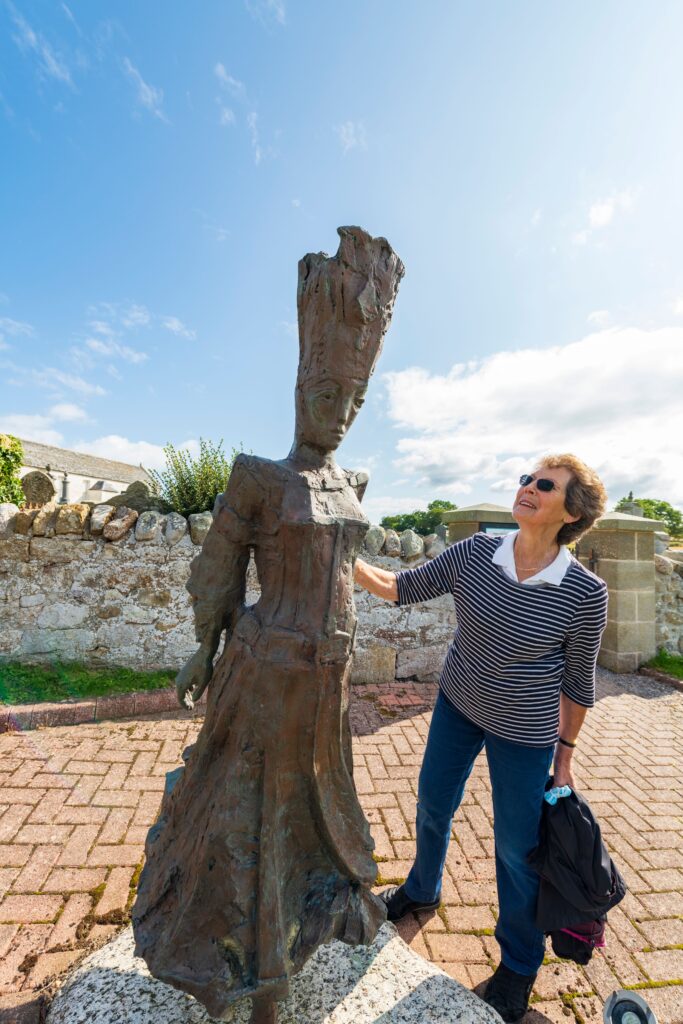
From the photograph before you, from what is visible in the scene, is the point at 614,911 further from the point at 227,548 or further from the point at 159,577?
the point at 159,577

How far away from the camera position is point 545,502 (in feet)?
6.22

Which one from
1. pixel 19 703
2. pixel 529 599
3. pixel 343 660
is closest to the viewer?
pixel 343 660

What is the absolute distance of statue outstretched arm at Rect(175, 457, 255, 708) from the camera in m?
1.61

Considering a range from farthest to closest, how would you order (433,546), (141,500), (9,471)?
(9,471) < (141,500) < (433,546)

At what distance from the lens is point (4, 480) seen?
7.48m

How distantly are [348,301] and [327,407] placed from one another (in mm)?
322

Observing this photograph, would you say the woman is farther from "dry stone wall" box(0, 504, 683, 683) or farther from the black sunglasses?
"dry stone wall" box(0, 504, 683, 683)

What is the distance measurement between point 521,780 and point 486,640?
0.57 m

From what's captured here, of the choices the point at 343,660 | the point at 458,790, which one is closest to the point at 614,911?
the point at 458,790

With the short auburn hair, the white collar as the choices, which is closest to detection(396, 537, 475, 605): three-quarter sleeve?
the white collar

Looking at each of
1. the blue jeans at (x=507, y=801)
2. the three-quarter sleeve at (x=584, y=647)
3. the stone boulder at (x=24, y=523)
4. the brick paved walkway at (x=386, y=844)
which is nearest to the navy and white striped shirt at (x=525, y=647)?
the three-quarter sleeve at (x=584, y=647)

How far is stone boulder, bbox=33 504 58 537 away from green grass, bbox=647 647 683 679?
25.3 feet

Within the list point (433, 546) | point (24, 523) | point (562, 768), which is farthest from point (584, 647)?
point (24, 523)

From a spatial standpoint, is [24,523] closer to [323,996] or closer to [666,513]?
[323,996]
